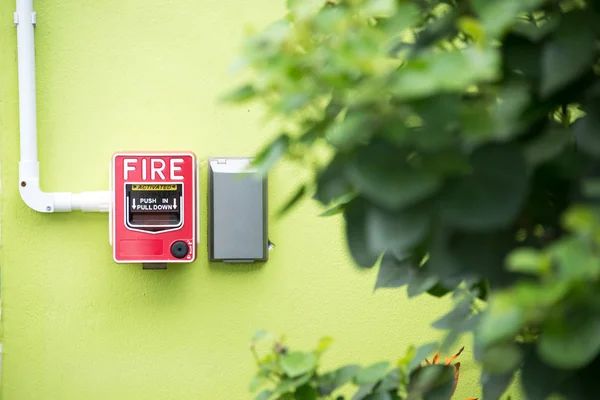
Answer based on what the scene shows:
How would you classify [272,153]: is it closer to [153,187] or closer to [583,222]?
[583,222]

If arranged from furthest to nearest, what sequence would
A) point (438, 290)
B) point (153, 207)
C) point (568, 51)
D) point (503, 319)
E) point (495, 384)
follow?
point (153, 207), point (438, 290), point (495, 384), point (568, 51), point (503, 319)

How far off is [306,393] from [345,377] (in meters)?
0.05

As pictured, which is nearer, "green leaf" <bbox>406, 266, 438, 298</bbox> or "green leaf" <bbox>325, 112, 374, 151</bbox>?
"green leaf" <bbox>325, 112, 374, 151</bbox>

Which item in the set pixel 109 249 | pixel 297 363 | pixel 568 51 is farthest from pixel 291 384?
pixel 109 249

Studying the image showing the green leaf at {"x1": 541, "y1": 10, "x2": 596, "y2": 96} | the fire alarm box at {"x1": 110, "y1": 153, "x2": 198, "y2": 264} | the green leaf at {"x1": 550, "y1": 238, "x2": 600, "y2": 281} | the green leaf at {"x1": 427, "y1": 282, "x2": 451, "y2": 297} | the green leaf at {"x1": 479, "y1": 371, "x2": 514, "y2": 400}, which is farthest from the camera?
the fire alarm box at {"x1": 110, "y1": 153, "x2": 198, "y2": 264}

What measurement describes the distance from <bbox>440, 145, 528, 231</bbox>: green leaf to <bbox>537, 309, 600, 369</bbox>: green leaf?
7 cm

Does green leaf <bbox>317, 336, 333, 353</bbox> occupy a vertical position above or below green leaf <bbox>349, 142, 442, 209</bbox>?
below

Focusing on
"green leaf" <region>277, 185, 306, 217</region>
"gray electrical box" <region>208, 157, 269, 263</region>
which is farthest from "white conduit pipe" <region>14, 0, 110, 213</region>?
"green leaf" <region>277, 185, 306, 217</region>

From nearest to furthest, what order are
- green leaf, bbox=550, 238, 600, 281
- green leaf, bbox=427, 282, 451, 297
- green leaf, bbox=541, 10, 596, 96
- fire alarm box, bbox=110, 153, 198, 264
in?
green leaf, bbox=550, 238, 600, 281
green leaf, bbox=541, 10, 596, 96
green leaf, bbox=427, 282, 451, 297
fire alarm box, bbox=110, 153, 198, 264

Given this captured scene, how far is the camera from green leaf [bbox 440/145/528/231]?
0.43 m

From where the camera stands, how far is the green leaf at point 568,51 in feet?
1.55

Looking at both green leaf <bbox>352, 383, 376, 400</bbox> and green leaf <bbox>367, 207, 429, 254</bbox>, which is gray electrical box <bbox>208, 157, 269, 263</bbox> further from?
green leaf <bbox>367, 207, 429, 254</bbox>

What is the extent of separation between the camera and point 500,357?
0.49 metres

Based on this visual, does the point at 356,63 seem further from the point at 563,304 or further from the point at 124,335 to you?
the point at 124,335
